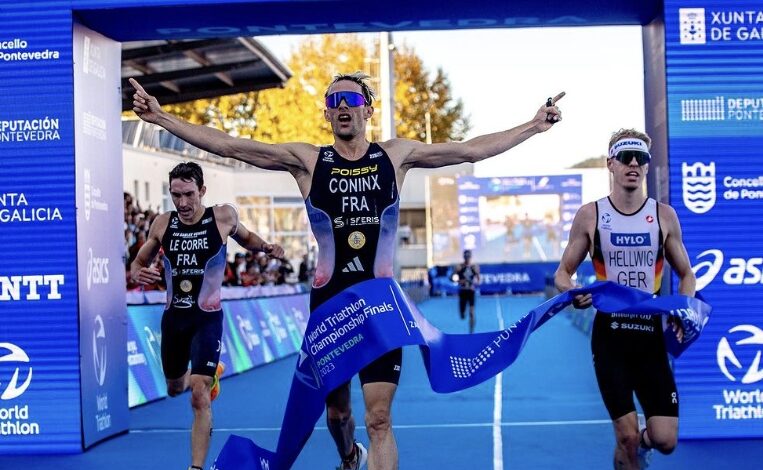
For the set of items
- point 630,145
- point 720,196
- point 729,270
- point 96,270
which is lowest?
point 729,270

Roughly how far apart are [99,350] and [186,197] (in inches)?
120

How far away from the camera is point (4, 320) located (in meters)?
12.1

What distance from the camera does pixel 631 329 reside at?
7977 mm

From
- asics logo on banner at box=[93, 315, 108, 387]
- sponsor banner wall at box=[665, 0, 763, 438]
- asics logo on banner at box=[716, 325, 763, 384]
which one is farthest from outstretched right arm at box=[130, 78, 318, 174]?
asics logo on banner at box=[716, 325, 763, 384]

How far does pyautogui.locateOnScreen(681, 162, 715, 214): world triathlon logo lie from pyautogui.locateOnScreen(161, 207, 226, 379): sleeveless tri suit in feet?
14.2

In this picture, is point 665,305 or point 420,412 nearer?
point 665,305

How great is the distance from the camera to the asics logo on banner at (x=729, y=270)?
11758 millimetres

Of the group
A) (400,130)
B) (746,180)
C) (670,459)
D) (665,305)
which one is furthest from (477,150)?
(400,130)

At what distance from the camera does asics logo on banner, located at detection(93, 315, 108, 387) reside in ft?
41.0

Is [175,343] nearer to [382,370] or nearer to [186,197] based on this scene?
[186,197]

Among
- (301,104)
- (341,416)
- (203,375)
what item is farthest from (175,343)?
(301,104)

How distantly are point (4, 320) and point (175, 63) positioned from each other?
10.0 meters

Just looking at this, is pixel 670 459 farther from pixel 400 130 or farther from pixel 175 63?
pixel 400 130

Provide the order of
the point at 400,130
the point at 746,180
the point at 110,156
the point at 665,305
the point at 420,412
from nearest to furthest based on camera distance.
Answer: the point at 665,305 < the point at 746,180 < the point at 110,156 < the point at 420,412 < the point at 400,130
